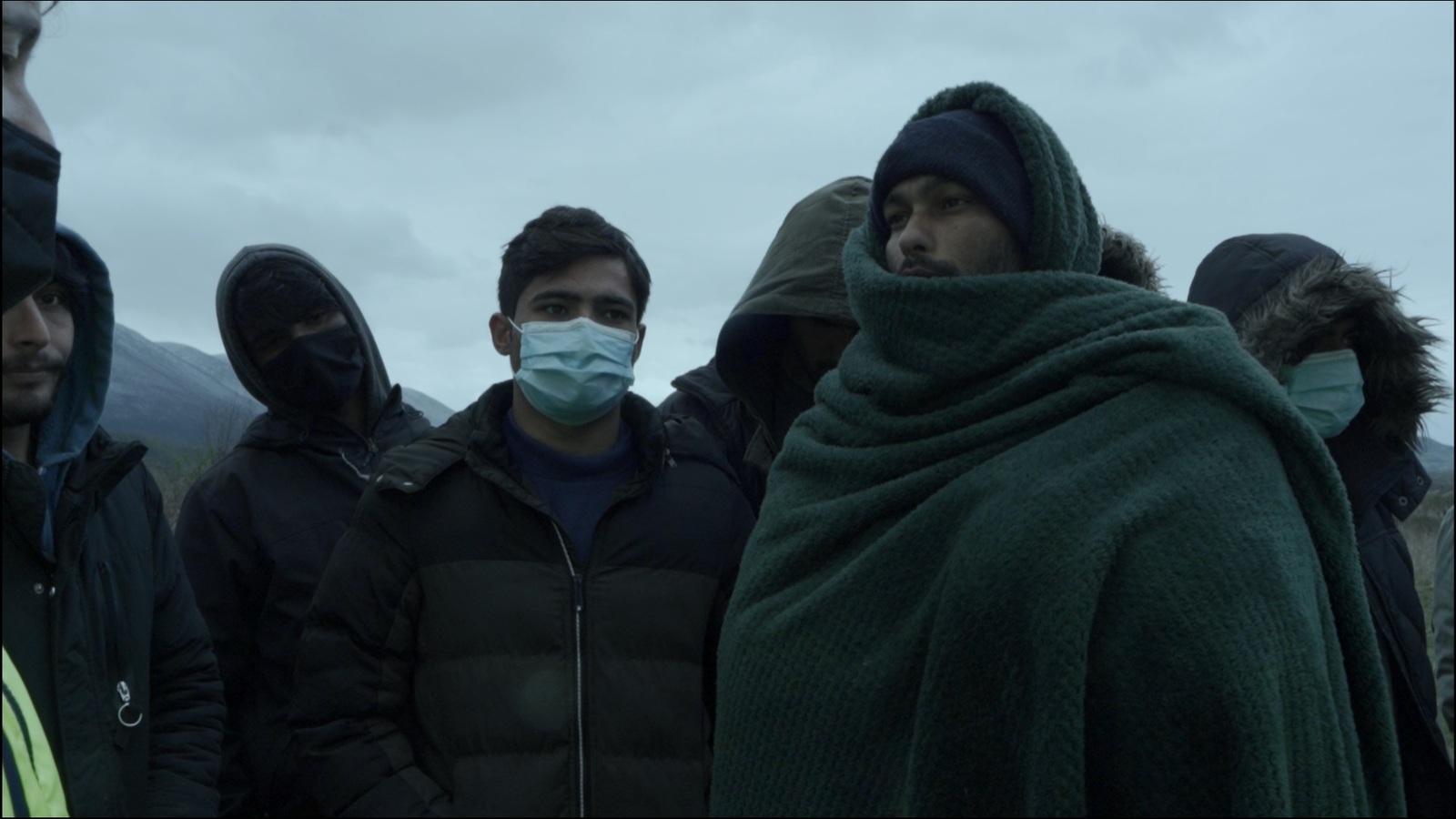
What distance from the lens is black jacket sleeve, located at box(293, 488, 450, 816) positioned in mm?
2420

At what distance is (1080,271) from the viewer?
2.57 meters

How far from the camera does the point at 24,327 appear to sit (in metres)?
2.38

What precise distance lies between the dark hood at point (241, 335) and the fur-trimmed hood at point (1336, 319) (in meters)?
2.41

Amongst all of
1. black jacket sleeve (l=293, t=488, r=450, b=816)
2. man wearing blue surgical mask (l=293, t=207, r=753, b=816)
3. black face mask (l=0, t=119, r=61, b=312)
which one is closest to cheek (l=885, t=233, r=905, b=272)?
man wearing blue surgical mask (l=293, t=207, r=753, b=816)

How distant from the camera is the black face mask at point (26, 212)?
1.68 metres

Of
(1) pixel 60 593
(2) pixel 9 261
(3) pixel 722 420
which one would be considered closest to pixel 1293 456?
(3) pixel 722 420

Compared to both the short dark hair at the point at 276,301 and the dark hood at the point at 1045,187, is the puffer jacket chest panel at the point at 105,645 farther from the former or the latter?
the dark hood at the point at 1045,187

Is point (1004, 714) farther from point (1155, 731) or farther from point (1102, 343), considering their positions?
point (1102, 343)

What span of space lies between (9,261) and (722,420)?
2085 mm

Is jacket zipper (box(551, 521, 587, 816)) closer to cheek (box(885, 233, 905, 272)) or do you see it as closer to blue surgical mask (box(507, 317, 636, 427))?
blue surgical mask (box(507, 317, 636, 427))

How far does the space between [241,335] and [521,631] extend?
1540 mm

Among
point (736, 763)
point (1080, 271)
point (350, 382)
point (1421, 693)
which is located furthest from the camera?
point (350, 382)

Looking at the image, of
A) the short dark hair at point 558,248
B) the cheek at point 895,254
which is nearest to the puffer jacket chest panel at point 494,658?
the short dark hair at point 558,248

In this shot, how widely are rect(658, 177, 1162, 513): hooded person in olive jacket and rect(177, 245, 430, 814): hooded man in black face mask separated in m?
0.90
